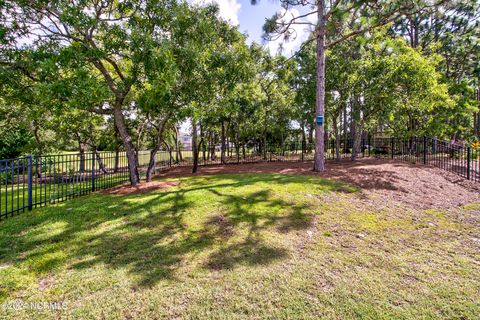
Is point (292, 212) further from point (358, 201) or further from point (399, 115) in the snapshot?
point (399, 115)

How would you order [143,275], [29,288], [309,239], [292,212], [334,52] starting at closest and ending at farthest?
[29,288] < [143,275] < [309,239] < [292,212] < [334,52]

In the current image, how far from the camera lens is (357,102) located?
11383 millimetres

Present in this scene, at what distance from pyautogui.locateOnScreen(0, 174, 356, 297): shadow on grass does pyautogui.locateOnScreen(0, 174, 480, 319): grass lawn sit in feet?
0.06

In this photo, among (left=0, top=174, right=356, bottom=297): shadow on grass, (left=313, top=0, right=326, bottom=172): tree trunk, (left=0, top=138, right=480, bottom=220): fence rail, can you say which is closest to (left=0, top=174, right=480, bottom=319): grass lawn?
(left=0, top=174, right=356, bottom=297): shadow on grass

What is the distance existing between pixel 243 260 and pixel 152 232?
5.49 feet

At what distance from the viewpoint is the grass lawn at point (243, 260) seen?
225 centimetres

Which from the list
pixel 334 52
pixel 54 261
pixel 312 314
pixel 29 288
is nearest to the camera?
pixel 312 314

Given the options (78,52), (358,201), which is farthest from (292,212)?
(78,52)

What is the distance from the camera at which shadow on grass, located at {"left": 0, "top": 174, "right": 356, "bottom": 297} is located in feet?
9.93

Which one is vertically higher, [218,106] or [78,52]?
[78,52]

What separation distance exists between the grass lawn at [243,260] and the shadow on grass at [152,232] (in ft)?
0.06

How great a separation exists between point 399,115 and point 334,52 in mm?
4806

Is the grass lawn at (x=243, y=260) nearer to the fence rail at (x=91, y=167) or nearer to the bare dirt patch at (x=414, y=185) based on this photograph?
the bare dirt patch at (x=414, y=185)

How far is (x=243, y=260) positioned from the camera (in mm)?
3043
